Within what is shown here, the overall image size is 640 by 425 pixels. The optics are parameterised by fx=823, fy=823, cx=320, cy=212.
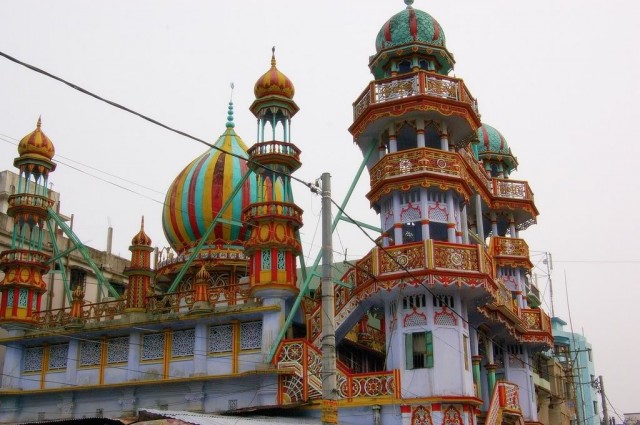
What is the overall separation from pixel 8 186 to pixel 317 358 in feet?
84.3

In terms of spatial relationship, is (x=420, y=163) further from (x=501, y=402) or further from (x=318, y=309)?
(x=501, y=402)

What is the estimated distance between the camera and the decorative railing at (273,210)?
25.8 m

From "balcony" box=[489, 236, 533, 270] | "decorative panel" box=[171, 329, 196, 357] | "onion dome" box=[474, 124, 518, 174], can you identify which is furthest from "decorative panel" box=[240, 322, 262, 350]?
"onion dome" box=[474, 124, 518, 174]

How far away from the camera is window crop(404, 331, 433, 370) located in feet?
77.2

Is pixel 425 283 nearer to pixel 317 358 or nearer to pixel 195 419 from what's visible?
pixel 317 358

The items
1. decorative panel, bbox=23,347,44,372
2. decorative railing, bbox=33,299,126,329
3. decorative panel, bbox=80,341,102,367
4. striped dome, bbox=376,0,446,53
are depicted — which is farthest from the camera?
decorative panel, bbox=23,347,44,372

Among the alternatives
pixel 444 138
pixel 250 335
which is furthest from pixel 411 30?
pixel 250 335

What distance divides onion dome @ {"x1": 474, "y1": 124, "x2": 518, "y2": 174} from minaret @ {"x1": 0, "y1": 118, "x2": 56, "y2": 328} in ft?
58.2

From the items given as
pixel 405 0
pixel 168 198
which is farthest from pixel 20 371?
pixel 405 0

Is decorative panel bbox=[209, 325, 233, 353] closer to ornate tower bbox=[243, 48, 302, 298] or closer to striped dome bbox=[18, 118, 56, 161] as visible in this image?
ornate tower bbox=[243, 48, 302, 298]

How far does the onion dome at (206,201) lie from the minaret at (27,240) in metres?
5.02

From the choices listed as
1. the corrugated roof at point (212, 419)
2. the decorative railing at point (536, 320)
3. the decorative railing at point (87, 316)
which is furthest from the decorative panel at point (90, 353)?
the decorative railing at point (536, 320)

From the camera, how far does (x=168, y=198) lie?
34.3 meters

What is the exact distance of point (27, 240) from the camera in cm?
3189
